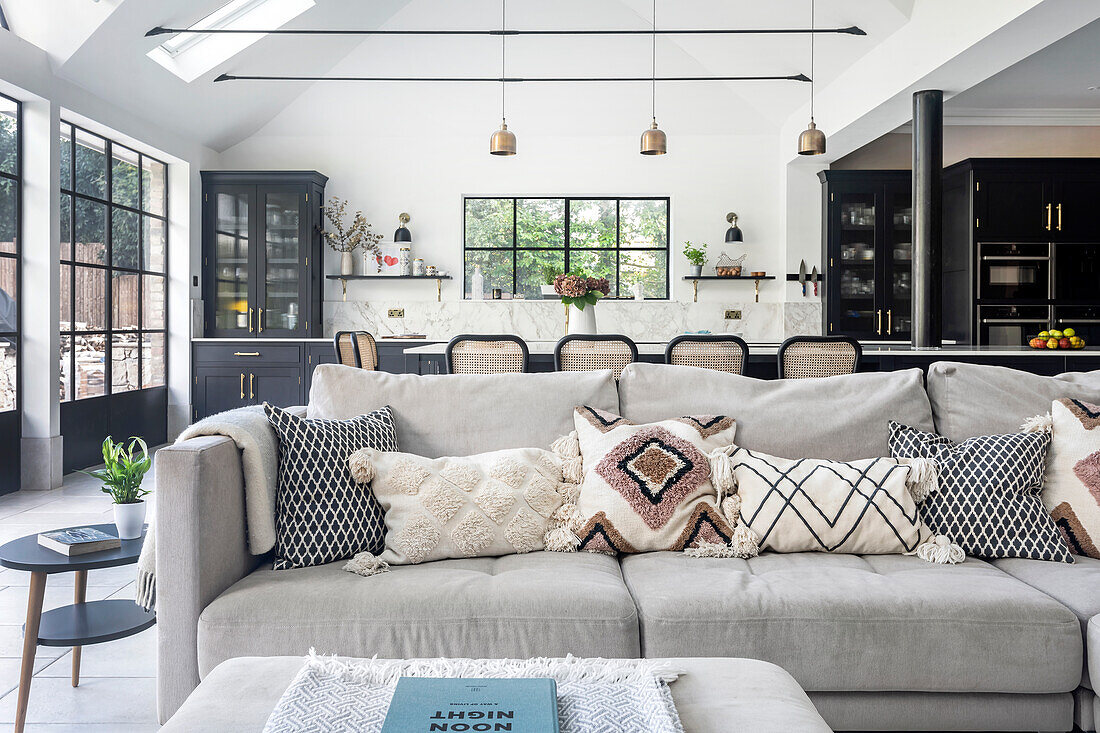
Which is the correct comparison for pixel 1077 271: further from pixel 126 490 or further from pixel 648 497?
pixel 126 490

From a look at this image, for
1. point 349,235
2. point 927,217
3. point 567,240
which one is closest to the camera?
point 927,217

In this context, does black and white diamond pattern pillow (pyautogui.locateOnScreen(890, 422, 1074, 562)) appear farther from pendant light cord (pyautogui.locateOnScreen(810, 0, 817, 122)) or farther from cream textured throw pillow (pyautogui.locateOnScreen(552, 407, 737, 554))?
pendant light cord (pyautogui.locateOnScreen(810, 0, 817, 122))

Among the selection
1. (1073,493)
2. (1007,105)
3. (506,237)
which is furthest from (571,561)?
(1007,105)

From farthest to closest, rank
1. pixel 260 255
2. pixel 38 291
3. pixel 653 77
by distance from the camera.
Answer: pixel 260 255
pixel 653 77
pixel 38 291

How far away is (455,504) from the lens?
220 centimetres

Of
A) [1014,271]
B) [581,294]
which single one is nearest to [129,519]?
[581,294]

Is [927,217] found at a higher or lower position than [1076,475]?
higher

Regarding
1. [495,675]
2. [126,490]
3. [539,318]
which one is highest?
[539,318]

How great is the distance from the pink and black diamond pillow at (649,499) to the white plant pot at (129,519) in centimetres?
128

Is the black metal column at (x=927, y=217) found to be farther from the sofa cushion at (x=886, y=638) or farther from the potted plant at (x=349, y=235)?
the potted plant at (x=349, y=235)

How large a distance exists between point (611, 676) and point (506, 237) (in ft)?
23.3

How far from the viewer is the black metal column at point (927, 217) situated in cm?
542

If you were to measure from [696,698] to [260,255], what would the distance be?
7.24 meters

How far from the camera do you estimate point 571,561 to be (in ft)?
7.01
